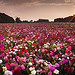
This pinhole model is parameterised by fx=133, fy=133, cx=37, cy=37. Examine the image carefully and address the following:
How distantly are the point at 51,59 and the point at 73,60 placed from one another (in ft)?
2.02

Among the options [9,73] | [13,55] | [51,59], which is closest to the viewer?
[9,73]

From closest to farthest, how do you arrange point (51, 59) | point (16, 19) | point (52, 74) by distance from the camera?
point (52, 74)
point (51, 59)
point (16, 19)

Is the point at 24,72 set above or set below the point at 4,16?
below

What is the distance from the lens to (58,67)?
279cm

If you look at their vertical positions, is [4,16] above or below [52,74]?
above

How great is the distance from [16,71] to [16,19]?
3569cm

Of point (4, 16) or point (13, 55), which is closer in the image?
point (13, 55)

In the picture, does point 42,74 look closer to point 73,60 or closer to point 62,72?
point 62,72

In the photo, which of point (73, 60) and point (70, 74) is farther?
point (73, 60)

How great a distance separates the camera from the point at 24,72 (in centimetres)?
259

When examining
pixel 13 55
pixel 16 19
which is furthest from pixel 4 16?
pixel 13 55

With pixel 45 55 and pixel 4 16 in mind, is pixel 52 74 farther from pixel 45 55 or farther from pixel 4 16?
pixel 4 16

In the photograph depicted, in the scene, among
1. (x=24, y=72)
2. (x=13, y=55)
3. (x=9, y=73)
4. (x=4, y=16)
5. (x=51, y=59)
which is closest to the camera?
(x=9, y=73)

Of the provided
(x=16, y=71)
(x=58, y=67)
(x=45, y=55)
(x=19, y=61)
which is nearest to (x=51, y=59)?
(x=45, y=55)
